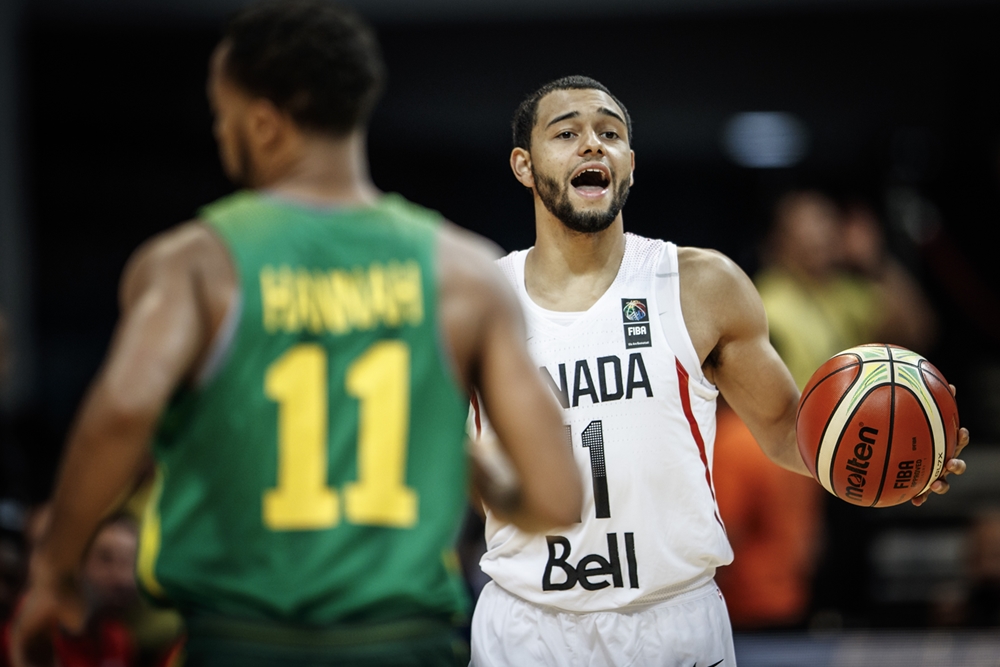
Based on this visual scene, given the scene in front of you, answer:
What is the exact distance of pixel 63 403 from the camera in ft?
39.2

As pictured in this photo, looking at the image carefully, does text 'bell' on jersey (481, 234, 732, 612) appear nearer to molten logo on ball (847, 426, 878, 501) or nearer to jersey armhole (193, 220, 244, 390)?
molten logo on ball (847, 426, 878, 501)

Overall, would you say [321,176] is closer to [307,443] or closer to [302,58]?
[302,58]

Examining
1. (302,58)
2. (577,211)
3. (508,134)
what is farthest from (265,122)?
(508,134)

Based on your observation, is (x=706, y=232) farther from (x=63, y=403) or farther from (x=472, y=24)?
(x=63, y=403)

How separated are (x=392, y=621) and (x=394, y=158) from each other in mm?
10208

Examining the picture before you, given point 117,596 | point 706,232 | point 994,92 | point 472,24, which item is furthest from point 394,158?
point 117,596

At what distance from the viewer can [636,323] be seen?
153 inches

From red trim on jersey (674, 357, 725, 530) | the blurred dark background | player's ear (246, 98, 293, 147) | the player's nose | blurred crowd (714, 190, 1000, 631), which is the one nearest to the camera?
player's ear (246, 98, 293, 147)

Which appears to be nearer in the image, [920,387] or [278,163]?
[278,163]

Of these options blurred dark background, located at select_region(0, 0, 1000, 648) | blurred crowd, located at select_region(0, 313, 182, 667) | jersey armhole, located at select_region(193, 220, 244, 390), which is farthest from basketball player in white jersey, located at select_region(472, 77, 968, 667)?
blurred dark background, located at select_region(0, 0, 1000, 648)

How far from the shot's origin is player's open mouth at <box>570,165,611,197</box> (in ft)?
13.1

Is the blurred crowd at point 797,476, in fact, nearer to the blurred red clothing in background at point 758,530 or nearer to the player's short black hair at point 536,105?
the blurred red clothing in background at point 758,530

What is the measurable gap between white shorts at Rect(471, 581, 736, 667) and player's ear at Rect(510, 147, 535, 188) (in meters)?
1.43

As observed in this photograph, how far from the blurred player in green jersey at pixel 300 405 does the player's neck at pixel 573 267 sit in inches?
59.7
